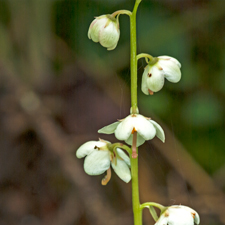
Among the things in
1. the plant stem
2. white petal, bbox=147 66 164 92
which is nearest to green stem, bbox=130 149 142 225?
the plant stem

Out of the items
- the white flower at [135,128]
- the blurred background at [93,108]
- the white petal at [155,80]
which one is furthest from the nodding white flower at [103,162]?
the blurred background at [93,108]

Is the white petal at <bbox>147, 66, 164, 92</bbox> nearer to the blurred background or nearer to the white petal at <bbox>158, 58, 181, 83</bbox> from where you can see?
the white petal at <bbox>158, 58, 181, 83</bbox>

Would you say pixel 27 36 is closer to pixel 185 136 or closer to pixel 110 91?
pixel 110 91

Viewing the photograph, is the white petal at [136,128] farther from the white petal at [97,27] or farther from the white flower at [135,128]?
the white petal at [97,27]

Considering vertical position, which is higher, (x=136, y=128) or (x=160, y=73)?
(x=160, y=73)

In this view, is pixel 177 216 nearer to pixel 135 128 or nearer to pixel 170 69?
pixel 135 128

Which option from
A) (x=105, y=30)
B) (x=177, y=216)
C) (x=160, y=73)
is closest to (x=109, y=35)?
(x=105, y=30)

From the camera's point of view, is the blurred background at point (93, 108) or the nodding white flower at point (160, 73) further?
the blurred background at point (93, 108)

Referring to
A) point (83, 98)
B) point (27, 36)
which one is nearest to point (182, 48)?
point (83, 98)
